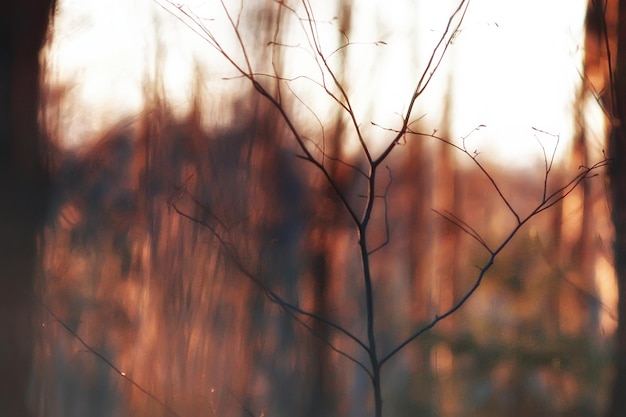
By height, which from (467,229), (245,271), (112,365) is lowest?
(112,365)

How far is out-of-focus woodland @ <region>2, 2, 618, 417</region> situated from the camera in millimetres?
1449

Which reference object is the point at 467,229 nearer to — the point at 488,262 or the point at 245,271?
the point at 488,262

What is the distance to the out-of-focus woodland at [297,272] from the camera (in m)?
1.45

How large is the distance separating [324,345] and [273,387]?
5.7 inches

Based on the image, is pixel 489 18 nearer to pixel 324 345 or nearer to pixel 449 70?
pixel 449 70

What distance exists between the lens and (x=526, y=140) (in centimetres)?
146

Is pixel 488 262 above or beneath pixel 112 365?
above

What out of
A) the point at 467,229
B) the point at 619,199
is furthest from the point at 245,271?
the point at 619,199

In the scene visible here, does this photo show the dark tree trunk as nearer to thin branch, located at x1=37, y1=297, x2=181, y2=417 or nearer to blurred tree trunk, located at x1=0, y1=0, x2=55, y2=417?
thin branch, located at x1=37, y1=297, x2=181, y2=417

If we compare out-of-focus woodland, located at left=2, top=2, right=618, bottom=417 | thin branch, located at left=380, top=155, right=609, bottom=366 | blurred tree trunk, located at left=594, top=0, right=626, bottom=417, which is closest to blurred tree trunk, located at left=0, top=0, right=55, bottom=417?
out-of-focus woodland, located at left=2, top=2, right=618, bottom=417

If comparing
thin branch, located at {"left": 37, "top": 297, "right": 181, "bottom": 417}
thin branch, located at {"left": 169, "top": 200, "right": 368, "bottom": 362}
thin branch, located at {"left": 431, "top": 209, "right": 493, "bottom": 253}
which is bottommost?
thin branch, located at {"left": 37, "top": 297, "right": 181, "bottom": 417}

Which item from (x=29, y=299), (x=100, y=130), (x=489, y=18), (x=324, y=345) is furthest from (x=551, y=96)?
(x=29, y=299)

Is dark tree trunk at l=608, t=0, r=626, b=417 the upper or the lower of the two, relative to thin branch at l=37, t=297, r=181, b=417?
upper

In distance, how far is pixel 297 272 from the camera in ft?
4.81
